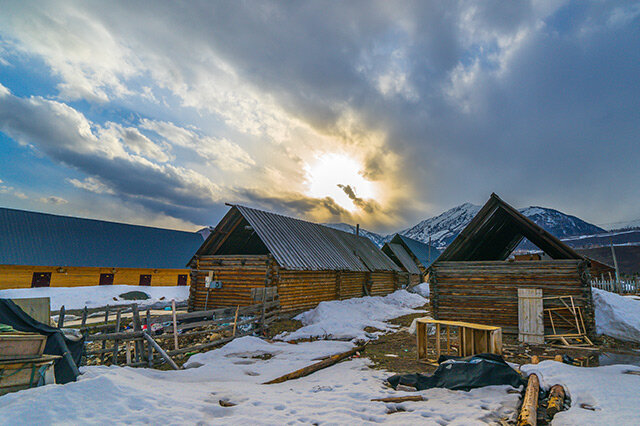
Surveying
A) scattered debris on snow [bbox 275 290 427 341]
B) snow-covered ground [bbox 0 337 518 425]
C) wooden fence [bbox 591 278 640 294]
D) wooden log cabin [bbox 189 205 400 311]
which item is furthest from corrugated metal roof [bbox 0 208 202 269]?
wooden fence [bbox 591 278 640 294]

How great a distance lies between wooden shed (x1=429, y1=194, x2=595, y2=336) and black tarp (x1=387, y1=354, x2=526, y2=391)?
7975 millimetres

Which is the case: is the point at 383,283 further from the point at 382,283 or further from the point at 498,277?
the point at 498,277

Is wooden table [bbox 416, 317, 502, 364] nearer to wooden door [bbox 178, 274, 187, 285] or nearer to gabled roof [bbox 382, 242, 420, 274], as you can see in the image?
gabled roof [bbox 382, 242, 420, 274]

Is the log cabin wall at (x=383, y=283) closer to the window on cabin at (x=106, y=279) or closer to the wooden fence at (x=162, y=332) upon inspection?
the wooden fence at (x=162, y=332)

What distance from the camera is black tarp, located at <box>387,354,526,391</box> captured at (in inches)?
246

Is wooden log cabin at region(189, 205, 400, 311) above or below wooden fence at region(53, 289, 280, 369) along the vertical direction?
above

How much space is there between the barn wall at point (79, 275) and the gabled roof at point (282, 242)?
16.2 meters

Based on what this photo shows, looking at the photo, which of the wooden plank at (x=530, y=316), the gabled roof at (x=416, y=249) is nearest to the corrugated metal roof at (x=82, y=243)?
the gabled roof at (x=416, y=249)

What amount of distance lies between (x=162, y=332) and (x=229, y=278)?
16.6ft

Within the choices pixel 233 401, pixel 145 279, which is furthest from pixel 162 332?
pixel 145 279

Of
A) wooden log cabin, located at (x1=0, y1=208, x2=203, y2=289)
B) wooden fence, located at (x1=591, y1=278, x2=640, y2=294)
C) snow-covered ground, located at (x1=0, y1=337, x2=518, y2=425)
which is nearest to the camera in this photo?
snow-covered ground, located at (x1=0, y1=337, x2=518, y2=425)

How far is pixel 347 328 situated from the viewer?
14430 millimetres

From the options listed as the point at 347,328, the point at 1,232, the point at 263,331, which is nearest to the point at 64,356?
the point at 263,331

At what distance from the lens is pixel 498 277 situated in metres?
13.7
